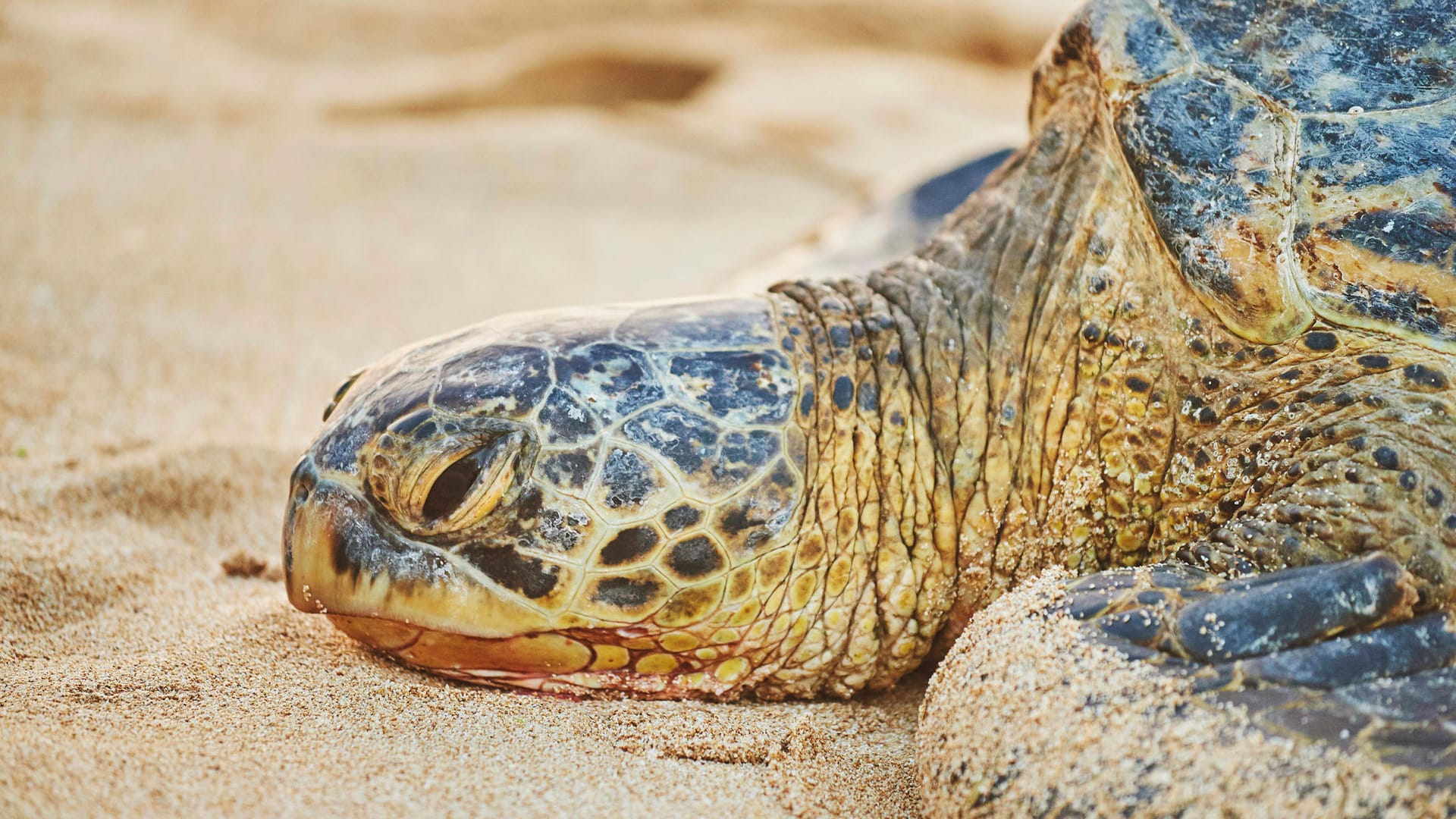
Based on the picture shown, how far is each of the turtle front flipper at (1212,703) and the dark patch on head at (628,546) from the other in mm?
491

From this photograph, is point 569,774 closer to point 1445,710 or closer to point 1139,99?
point 1445,710

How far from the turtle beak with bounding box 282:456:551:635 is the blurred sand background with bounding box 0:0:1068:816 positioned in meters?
0.13

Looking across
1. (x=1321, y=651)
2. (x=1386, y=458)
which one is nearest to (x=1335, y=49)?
(x=1386, y=458)

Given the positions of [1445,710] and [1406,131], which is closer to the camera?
[1445,710]

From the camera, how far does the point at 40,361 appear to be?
124 inches

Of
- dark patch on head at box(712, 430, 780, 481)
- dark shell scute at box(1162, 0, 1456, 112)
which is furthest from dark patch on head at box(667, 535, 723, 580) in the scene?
dark shell scute at box(1162, 0, 1456, 112)

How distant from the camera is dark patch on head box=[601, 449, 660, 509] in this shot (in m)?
1.72

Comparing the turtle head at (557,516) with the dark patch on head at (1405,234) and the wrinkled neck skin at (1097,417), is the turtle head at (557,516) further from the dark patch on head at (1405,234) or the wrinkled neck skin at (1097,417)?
the dark patch on head at (1405,234)

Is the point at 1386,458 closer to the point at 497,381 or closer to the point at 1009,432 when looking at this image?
the point at 1009,432

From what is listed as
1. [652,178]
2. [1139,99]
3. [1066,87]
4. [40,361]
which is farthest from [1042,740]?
[652,178]

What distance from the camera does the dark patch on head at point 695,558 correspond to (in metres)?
1.73

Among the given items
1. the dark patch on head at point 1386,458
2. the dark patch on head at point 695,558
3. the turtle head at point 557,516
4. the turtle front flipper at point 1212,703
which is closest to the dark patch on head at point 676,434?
the turtle head at point 557,516

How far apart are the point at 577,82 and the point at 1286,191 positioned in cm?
549

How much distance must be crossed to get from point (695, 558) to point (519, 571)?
270 millimetres
